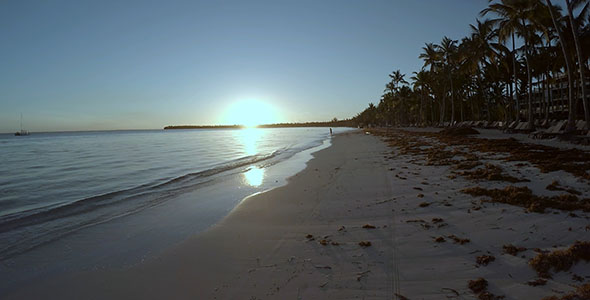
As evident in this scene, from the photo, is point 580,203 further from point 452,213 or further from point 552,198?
point 452,213

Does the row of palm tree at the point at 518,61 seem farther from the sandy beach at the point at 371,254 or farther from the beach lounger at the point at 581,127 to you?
the sandy beach at the point at 371,254

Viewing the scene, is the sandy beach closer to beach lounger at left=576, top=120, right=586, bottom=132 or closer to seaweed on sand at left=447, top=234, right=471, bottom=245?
seaweed on sand at left=447, top=234, right=471, bottom=245

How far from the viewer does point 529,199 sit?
16.8 feet

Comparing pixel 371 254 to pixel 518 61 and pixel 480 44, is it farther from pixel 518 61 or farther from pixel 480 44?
pixel 518 61

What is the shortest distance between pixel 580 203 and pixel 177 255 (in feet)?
21.5

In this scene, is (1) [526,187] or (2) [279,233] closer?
(2) [279,233]

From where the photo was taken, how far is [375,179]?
346 inches

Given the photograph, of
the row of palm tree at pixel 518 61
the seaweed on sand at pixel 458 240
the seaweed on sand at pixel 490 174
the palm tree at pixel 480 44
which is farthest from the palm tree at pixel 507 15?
the seaweed on sand at pixel 458 240

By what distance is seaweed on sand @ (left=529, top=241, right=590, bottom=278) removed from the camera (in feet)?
9.60

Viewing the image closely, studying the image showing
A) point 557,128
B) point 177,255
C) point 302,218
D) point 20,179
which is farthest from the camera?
point 557,128

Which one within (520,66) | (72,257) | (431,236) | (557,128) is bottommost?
(72,257)

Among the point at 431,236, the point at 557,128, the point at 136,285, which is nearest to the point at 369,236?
the point at 431,236

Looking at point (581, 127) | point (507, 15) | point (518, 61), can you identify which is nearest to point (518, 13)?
point (507, 15)

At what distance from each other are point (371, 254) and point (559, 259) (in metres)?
1.96
